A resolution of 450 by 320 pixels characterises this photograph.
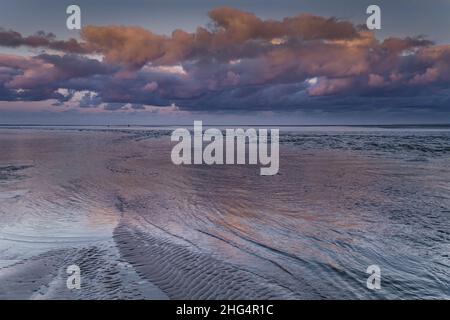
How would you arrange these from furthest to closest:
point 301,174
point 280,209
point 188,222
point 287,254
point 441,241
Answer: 1. point 301,174
2. point 280,209
3. point 188,222
4. point 441,241
5. point 287,254

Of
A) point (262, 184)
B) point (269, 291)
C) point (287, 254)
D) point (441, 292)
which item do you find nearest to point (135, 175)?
point (262, 184)

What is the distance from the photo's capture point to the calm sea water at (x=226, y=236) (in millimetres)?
4844

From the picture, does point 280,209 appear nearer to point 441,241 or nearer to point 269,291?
point 441,241

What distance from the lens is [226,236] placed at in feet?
22.2

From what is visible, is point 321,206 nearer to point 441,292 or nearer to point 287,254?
point 287,254

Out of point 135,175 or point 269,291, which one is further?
point 135,175

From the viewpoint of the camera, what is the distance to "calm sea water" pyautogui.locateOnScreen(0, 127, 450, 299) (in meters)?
4.84
